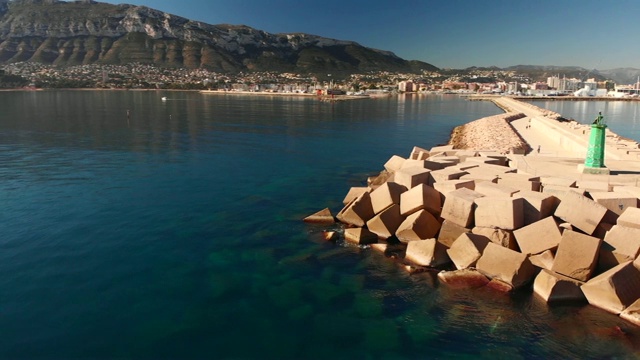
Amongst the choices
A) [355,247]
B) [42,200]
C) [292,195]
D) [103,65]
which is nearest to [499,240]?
[355,247]

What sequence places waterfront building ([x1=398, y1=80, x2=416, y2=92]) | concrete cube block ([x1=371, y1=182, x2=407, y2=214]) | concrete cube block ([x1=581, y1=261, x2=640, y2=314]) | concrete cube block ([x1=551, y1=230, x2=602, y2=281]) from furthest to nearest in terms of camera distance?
waterfront building ([x1=398, y1=80, x2=416, y2=92])
concrete cube block ([x1=371, y1=182, x2=407, y2=214])
concrete cube block ([x1=551, y1=230, x2=602, y2=281])
concrete cube block ([x1=581, y1=261, x2=640, y2=314])

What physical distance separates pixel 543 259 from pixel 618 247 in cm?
155

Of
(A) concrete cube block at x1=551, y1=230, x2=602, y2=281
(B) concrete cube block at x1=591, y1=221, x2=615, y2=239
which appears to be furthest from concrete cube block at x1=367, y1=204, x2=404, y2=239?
(B) concrete cube block at x1=591, y1=221, x2=615, y2=239

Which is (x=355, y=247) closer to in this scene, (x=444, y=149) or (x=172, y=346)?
(x=172, y=346)

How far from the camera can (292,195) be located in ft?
59.9

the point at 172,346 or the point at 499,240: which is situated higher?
the point at 499,240

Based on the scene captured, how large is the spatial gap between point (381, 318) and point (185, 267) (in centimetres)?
506

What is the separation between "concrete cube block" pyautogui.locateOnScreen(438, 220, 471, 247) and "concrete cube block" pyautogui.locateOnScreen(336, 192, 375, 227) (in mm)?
2570

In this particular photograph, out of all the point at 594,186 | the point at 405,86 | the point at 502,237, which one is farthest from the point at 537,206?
the point at 405,86

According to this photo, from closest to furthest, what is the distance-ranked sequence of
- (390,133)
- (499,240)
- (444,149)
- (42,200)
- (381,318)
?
1. (381,318)
2. (499,240)
3. (42,200)
4. (444,149)
5. (390,133)

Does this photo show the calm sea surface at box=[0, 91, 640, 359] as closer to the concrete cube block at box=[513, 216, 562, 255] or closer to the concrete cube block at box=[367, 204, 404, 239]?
the concrete cube block at box=[367, 204, 404, 239]

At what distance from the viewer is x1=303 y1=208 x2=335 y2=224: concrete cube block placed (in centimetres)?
1451

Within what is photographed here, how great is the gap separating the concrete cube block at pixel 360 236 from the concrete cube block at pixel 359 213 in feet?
2.84

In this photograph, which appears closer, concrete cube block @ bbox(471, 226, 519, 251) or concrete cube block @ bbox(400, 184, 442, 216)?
concrete cube block @ bbox(471, 226, 519, 251)
